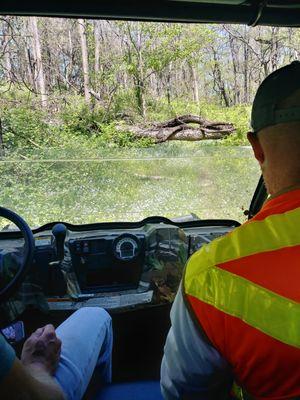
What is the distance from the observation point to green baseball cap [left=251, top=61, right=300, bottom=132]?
1.08 metres

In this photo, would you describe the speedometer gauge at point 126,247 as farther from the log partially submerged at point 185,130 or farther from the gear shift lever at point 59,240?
the log partially submerged at point 185,130

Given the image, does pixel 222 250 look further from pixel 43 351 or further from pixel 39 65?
pixel 39 65

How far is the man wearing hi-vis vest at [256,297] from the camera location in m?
0.87

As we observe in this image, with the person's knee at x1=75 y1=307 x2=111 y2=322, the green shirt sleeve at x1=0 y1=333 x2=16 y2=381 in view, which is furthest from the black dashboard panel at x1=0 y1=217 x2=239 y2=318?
the green shirt sleeve at x1=0 y1=333 x2=16 y2=381

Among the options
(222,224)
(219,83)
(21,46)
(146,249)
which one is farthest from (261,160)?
(219,83)

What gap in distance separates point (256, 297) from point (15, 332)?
1.79m

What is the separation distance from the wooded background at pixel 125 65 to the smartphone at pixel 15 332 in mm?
10304

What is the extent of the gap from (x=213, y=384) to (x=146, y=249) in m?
1.52

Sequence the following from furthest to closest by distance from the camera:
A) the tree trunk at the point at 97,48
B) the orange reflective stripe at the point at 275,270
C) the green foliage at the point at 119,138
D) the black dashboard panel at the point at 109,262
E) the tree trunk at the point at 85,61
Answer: the tree trunk at the point at 85,61 < the tree trunk at the point at 97,48 < the green foliage at the point at 119,138 < the black dashboard panel at the point at 109,262 < the orange reflective stripe at the point at 275,270

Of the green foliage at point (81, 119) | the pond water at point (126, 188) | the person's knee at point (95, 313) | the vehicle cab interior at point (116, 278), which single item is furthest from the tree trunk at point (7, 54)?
the person's knee at point (95, 313)

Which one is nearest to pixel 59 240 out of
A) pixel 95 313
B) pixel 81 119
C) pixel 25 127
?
pixel 95 313

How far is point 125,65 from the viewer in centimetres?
1431

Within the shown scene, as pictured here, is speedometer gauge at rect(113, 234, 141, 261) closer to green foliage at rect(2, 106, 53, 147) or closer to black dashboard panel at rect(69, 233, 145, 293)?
black dashboard panel at rect(69, 233, 145, 293)

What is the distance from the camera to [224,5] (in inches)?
75.0
